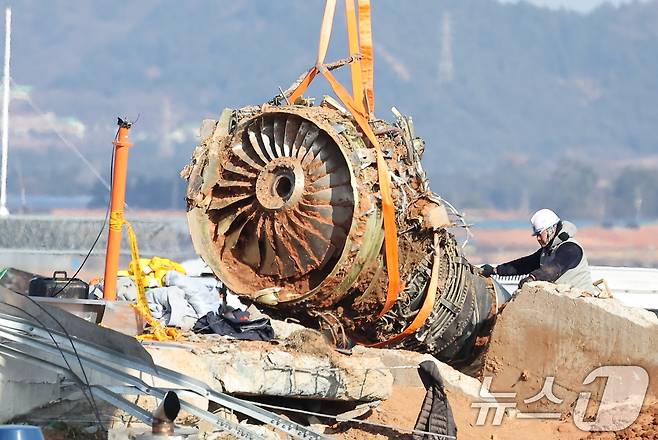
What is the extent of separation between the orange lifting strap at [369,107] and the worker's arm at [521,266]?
7.92 feet

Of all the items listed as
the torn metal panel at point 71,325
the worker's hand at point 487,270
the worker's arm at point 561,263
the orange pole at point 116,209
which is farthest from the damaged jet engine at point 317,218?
the worker's arm at point 561,263

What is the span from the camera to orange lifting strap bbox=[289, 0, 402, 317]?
9531 mm

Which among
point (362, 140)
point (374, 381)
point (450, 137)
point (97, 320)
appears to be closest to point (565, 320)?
point (374, 381)

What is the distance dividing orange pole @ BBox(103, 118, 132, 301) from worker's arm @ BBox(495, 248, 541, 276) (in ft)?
12.3

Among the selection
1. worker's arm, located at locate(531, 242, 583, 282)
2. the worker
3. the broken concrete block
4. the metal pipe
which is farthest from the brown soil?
the metal pipe

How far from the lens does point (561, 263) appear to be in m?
12.1

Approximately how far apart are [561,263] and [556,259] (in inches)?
2.3

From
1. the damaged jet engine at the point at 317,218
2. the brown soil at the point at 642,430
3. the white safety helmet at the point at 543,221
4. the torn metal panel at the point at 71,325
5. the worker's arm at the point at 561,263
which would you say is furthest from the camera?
the white safety helmet at the point at 543,221

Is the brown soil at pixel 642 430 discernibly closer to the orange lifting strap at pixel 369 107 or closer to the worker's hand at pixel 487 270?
the worker's hand at pixel 487 270

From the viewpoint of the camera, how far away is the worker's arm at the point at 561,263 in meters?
12.0

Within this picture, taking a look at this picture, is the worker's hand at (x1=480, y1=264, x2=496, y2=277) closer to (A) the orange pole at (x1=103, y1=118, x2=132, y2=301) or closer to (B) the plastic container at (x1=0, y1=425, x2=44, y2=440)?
(A) the orange pole at (x1=103, y1=118, x2=132, y2=301)

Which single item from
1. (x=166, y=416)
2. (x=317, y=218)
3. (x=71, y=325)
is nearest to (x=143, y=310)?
(x=317, y=218)

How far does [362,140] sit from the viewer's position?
9.69 metres

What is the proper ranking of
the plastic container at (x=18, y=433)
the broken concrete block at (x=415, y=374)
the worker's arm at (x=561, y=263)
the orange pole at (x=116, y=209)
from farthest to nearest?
1. the worker's arm at (x=561, y=263)
2. the broken concrete block at (x=415, y=374)
3. the orange pole at (x=116, y=209)
4. the plastic container at (x=18, y=433)
